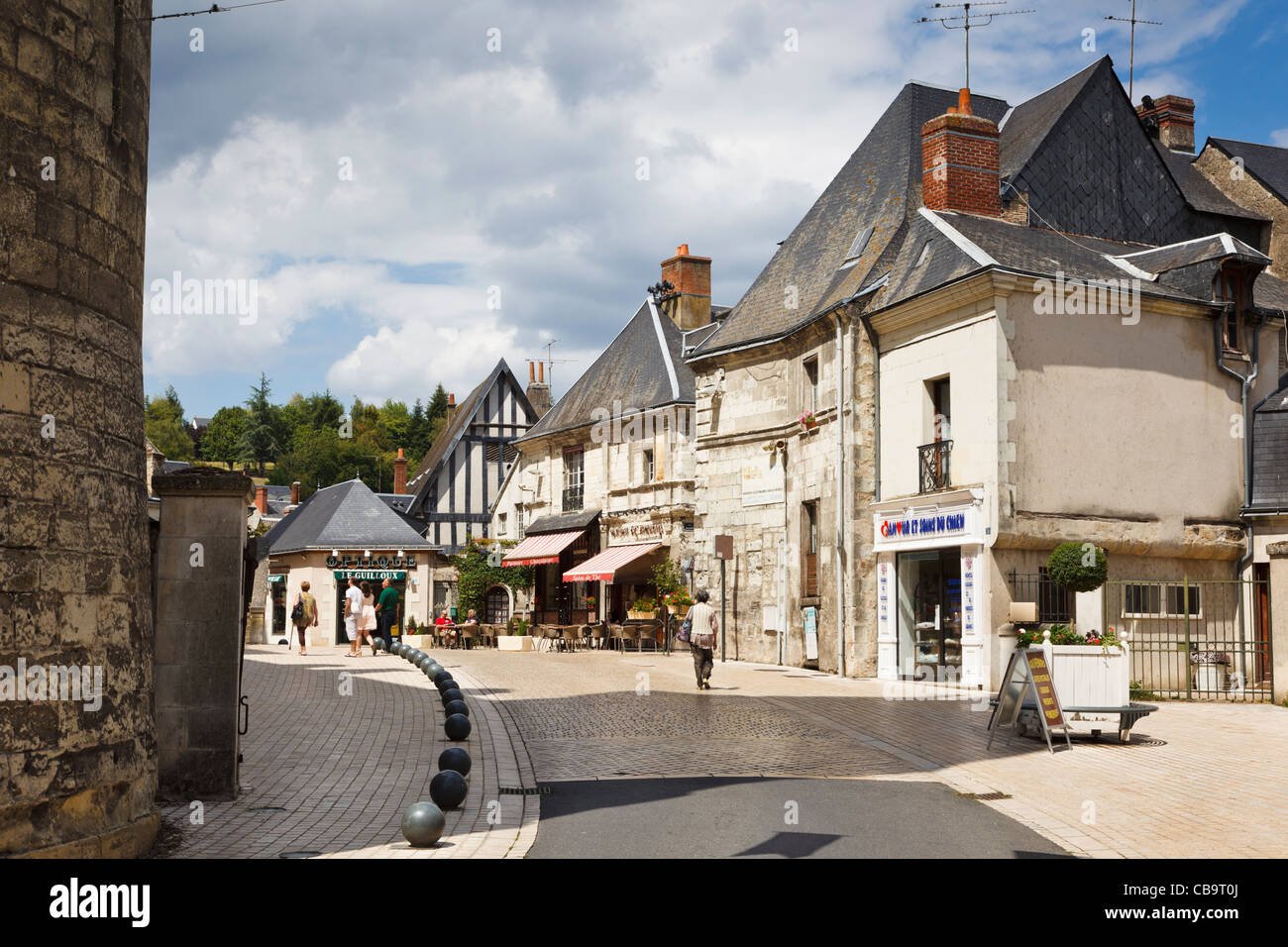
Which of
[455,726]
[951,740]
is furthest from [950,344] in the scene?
[455,726]

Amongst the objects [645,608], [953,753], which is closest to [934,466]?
[953,753]

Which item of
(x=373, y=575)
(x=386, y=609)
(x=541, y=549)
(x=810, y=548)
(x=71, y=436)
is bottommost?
(x=386, y=609)

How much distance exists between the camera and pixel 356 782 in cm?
942

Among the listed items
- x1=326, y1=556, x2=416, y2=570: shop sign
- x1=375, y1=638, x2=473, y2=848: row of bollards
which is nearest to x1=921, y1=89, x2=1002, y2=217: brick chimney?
x1=375, y1=638, x2=473, y2=848: row of bollards

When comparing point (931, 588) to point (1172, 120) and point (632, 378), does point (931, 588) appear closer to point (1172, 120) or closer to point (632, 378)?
point (632, 378)

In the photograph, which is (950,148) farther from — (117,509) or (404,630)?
(404,630)

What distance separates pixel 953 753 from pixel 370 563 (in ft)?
89.8

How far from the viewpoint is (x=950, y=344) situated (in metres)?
19.4

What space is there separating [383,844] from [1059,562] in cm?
1202

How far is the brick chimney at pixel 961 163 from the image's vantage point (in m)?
21.8

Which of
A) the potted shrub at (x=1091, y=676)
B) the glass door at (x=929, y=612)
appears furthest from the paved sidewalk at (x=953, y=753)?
the glass door at (x=929, y=612)

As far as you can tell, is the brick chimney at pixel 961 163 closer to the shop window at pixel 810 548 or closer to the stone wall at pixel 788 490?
the stone wall at pixel 788 490

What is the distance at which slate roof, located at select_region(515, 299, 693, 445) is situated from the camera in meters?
30.8

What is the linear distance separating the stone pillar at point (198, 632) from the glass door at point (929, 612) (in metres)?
13.1
